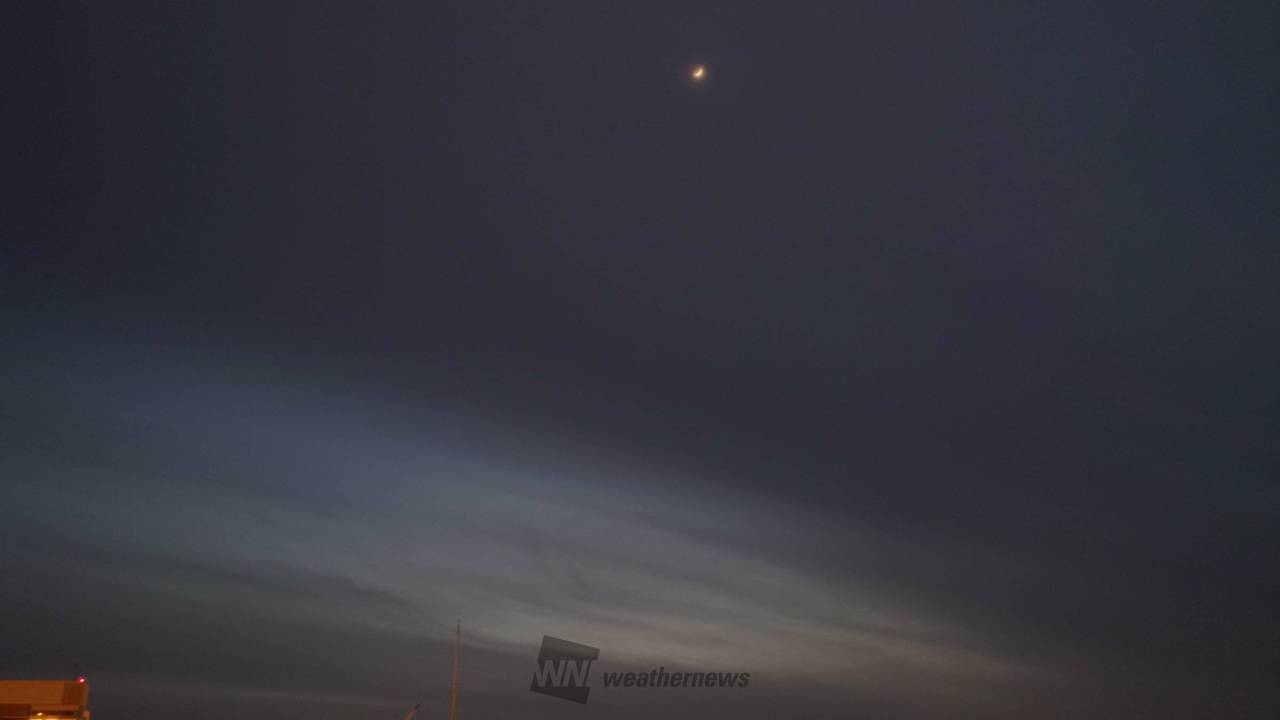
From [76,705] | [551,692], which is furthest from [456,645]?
[76,705]

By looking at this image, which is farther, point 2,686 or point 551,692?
point 551,692

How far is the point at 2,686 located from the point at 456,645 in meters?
33.8

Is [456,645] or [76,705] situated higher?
[456,645]

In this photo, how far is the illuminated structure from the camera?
62750 mm

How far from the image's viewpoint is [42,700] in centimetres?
6344

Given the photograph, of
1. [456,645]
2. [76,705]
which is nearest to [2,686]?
[76,705]

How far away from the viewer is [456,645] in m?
89.6

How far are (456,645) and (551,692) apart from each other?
322 inches

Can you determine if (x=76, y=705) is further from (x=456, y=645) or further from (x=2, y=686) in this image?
(x=456, y=645)

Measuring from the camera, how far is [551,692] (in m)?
88.8

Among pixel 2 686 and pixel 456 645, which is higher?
pixel 456 645

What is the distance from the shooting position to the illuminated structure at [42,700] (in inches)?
2470

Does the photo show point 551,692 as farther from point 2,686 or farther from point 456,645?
point 2,686

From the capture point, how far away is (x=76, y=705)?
6406 centimetres
